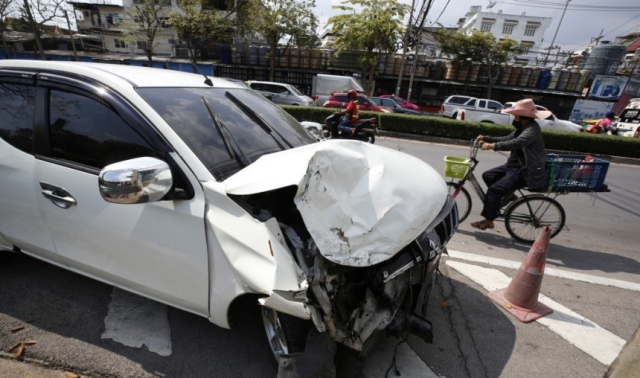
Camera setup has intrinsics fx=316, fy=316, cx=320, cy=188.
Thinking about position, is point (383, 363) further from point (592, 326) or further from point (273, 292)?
point (592, 326)

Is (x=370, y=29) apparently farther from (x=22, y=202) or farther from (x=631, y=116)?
(x=22, y=202)

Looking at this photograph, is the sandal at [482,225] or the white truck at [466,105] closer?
the sandal at [482,225]

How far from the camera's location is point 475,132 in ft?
42.6

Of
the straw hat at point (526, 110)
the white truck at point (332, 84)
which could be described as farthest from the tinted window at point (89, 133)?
the white truck at point (332, 84)

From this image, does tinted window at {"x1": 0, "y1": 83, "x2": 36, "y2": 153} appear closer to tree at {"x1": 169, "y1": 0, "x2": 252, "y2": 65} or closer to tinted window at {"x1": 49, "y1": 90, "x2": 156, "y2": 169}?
tinted window at {"x1": 49, "y1": 90, "x2": 156, "y2": 169}

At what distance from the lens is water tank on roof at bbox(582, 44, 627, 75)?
30016 mm

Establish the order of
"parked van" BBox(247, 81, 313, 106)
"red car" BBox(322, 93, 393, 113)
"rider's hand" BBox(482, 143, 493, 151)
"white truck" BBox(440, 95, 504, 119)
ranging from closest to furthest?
"rider's hand" BBox(482, 143, 493, 151)
"red car" BBox(322, 93, 393, 113)
"parked van" BBox(247, 81, 313, 106)
"white truck" BBox(440, 95, 504, 119)

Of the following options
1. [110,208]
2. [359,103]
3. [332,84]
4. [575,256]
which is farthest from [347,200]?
[332,84]

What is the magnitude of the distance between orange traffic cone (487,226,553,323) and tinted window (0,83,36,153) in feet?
13.2

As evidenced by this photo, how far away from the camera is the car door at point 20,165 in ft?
7.25

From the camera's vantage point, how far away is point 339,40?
24422 millimetres

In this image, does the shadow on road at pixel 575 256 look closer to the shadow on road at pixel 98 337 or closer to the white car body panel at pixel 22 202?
the shadow on road at pixel 98 337

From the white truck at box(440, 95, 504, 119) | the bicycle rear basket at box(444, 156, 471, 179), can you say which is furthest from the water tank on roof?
the bicycle rear basket at box(444, 156, 471, 179)

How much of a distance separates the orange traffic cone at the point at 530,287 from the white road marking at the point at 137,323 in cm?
287
